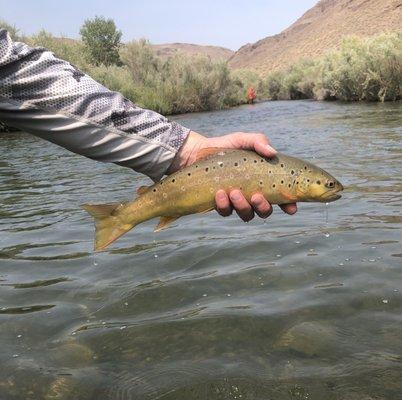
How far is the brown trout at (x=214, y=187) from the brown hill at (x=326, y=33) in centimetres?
9079

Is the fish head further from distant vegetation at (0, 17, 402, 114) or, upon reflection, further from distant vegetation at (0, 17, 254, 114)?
distant vegetation at (0, 17, 254, 114)

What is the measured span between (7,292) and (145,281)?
3.67ft

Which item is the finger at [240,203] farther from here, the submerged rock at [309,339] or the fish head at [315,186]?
the submerged rock at [309,339]

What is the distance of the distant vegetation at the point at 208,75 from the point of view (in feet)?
99.1

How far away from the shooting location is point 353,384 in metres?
2.82

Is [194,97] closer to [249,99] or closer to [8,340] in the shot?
[249,99]

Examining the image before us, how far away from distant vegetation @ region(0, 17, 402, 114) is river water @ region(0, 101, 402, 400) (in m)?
25.1

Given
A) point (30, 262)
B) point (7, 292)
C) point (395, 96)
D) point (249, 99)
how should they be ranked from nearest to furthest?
point (7, 292), point (30, 262), point (395, 96), point (249, 99)

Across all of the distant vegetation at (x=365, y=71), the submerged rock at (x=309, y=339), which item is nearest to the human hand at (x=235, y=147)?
the submerged rock at (x=309, y=339)

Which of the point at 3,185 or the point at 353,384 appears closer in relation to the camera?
the point at 353,384

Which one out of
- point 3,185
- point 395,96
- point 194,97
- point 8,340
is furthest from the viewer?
point 194,97

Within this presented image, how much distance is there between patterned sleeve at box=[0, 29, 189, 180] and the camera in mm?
2363

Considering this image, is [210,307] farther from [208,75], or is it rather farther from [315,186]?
[208,75]

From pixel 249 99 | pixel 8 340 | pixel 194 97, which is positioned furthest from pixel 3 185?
pixel 249 99
